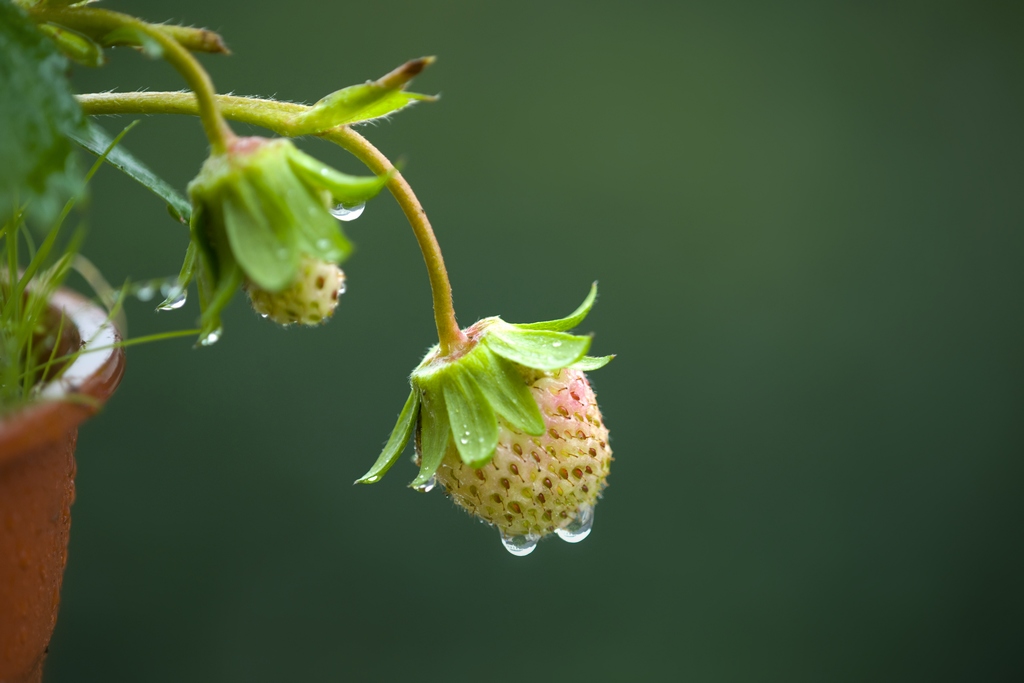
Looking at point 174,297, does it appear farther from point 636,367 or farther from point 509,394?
point 636,367

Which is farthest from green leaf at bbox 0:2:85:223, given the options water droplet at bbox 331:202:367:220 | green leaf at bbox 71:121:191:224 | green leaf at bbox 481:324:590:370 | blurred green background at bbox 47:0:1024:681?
blurred green background at bbox 47:0:1024:681

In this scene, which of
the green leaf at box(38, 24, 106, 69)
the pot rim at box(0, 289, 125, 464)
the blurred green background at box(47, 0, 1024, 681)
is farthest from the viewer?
the blurred green background at box(47, 0, 1024, 681)

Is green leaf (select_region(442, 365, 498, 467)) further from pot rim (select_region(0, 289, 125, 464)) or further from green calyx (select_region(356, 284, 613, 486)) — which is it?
pot rim (select_region(0, 289, 125, 464))

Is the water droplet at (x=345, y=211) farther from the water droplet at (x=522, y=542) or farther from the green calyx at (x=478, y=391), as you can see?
the water droplet at (x=522, y=542)

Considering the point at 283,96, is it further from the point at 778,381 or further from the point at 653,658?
the point at 653,658

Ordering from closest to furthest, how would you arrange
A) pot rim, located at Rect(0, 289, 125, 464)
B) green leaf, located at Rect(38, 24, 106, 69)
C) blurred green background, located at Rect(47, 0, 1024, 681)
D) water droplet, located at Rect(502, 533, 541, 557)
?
1. pot rim, located at Rect(0, 289, 125, 464)
2. green leaf, located at Rect(38, 24, 106, 69)
3. water droplet, located at Rect(502, 533, 541, 557)
4. blurred green background, located at Rect(47, 0, 1024, 681)

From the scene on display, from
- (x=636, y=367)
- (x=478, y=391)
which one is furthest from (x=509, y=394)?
(x=636, y=367)

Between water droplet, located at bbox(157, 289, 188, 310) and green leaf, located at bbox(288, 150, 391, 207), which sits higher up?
green leaf, located at bbox(288, 150, 391, 207)

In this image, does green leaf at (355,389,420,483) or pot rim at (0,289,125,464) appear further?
green leaf at (355,389,420,483)
